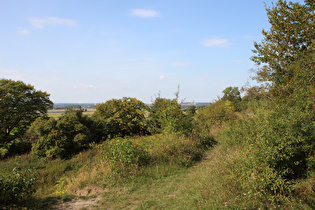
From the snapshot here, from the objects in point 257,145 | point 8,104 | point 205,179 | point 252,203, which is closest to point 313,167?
point 257,145

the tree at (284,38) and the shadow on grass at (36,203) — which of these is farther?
the tree at (284,38)

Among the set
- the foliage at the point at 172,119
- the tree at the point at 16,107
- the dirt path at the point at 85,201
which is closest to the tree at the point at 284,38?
the foliage at the point at 172,119

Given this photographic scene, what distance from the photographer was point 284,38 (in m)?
10.4

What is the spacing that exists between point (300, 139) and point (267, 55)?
8393 mm

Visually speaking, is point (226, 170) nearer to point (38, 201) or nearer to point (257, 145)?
point (257, 145)

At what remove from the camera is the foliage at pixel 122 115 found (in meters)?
17.0

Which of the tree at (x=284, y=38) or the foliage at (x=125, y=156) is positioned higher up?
the tree at (x=284, y=38)

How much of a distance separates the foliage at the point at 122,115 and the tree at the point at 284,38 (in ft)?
31.4

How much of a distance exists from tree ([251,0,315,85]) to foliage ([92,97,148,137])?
956cm

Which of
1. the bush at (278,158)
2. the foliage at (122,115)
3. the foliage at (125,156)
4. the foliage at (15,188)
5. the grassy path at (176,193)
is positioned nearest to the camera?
the bush at (278,158)

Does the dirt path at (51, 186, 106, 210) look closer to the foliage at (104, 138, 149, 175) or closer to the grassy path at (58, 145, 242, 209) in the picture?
the grassy path at (58, 145, 242, 209)

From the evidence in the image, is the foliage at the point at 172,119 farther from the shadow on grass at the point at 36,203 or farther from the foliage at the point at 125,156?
the shadow on grass at the point at 36,203

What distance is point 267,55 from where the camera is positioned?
435 inches

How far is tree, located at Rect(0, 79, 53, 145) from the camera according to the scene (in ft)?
57.4
